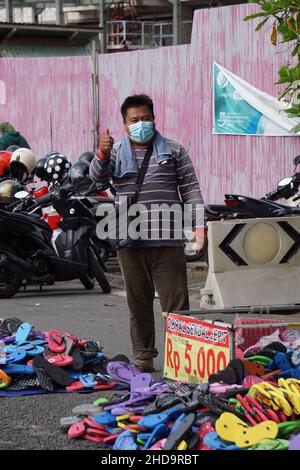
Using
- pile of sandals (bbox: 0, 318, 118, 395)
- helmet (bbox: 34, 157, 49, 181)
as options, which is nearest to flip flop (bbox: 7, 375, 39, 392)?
pile of sandals (bbox: 0, 318, 118, 395)

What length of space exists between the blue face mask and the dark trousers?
79 centimetres

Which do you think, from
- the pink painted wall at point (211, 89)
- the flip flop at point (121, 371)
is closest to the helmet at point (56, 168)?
the pink painted wall at point (211, 89)

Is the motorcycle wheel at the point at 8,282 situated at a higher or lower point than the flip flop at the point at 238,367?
lower

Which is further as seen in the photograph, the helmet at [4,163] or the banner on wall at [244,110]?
the helmet at [4,163]

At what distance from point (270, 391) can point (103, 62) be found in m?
14.2

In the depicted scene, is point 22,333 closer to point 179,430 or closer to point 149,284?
point 149,284

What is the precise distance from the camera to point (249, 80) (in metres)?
15.5

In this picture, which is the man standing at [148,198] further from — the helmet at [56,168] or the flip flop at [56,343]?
the helmet at [56,168]

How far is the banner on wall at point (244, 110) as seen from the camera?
15.0 meters

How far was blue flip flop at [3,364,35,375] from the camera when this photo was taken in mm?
7590

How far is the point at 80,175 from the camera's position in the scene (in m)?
14.8

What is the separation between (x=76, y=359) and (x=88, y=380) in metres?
0.30

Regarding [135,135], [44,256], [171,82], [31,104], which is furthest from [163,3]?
[135,135]

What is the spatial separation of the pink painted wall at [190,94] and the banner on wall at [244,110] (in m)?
0.12
